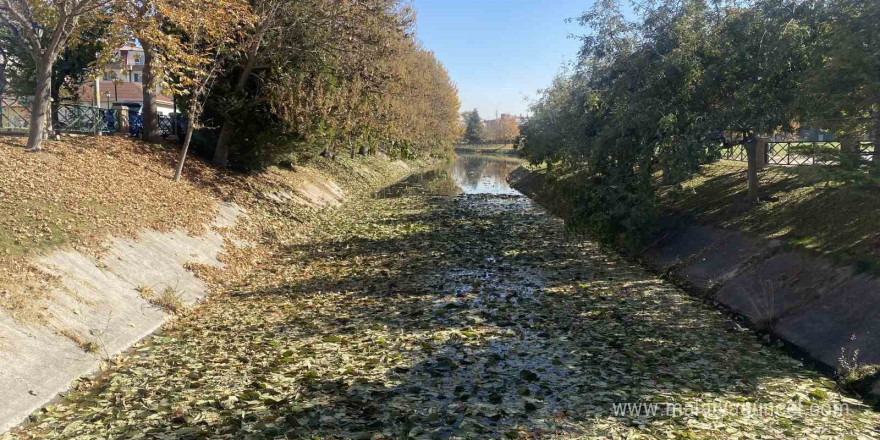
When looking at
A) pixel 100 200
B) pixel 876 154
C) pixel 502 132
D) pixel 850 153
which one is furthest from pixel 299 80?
pixel 502 132

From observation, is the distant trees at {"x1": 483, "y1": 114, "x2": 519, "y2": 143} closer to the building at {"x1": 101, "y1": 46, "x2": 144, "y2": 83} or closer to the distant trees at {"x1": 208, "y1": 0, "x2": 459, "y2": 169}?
the distant trees at {"x1": 208, "y1": 0, "x2": 459, "y2": 169}

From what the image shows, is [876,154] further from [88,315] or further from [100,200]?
[100,200]

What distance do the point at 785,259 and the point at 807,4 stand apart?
836cm

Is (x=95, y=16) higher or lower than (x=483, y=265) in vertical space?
higher

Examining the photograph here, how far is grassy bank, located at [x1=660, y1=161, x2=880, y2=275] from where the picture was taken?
509 inches

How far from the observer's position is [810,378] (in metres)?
10.2

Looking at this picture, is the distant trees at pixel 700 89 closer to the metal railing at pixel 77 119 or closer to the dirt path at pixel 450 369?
the dirt path at pixel 450 369

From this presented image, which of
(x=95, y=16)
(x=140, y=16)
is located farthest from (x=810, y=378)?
(x=95, y=16)

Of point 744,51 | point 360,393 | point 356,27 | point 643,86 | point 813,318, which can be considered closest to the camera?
point 360,393

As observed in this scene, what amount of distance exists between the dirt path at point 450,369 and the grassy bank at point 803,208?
3.53 meters

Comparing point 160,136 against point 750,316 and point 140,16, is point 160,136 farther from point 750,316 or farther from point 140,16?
point 750,316

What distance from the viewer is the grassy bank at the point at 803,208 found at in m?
12.9

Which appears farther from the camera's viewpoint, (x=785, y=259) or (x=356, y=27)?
(x=356, y=27)

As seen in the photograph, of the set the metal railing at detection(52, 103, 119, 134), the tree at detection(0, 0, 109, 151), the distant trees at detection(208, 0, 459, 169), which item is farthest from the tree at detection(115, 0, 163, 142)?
the metal railing at detection(52, 103, 119, 134)
